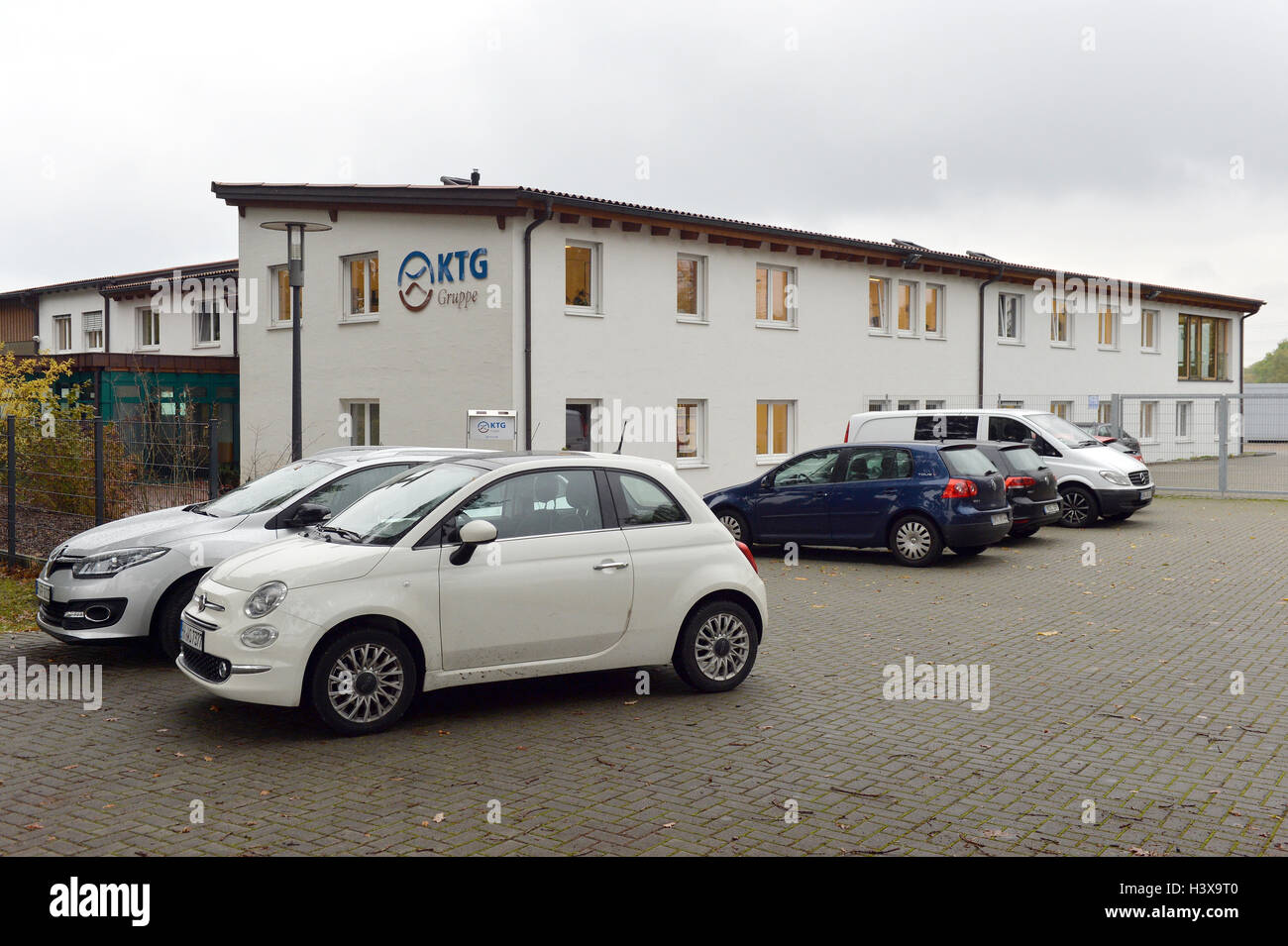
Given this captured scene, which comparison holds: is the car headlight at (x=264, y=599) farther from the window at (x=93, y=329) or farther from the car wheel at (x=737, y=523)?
the window at (x=93, y=329)

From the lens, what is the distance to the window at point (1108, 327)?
127 feet

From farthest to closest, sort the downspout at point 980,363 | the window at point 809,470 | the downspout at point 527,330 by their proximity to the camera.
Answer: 1. the downspout at point 980,363
2. the downspout at point 527,330
3. the window at point 809,470

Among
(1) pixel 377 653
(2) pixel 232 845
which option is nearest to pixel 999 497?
(1) pixel 377 653

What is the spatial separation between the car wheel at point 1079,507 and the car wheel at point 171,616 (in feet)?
50.9

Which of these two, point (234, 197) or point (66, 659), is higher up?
point (234, 197)

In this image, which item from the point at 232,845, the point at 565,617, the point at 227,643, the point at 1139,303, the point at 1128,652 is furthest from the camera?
the point at 1139,303

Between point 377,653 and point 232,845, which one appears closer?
point 232,845

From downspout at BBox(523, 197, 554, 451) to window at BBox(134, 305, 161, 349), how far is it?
1835 centimetres

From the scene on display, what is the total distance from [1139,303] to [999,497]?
92.7 feet

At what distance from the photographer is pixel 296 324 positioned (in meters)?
14.3

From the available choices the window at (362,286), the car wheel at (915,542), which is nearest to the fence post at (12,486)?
the window at (362,286)

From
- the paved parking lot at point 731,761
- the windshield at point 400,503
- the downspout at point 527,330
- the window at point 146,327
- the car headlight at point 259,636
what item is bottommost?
the paved parking lot at point 731,761

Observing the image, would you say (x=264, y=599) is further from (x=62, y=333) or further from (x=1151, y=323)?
(x=1151, y=323)

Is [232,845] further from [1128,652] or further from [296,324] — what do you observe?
[296,324]
